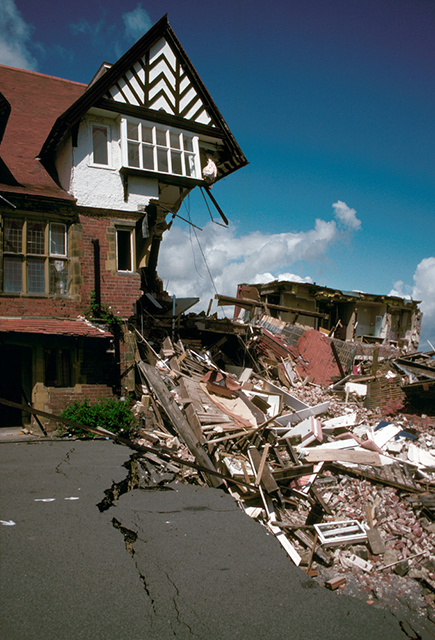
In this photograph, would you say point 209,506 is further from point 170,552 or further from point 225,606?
point 225,606

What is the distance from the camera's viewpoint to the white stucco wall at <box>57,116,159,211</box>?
1177 centimetres

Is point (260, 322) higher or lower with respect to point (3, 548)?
higher

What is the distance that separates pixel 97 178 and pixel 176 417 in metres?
7.68

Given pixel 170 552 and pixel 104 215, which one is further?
pixel 104 215

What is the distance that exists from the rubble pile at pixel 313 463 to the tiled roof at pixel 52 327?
1.91 meters

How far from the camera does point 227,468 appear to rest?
8148 millimetres

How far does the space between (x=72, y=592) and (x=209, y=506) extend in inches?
119

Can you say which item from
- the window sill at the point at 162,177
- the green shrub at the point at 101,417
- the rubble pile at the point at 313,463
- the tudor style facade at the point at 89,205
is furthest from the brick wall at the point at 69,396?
the window sill at the point at 162,177

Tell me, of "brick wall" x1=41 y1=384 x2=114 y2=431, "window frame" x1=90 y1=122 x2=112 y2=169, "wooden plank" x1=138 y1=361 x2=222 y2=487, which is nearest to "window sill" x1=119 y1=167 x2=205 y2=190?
"window frame" x1=90 y1=122 x2=112 y2=169

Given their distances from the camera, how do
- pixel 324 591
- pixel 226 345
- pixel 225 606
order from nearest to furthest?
pixel 225 606 < pixel 324 591 < pixel 226 345

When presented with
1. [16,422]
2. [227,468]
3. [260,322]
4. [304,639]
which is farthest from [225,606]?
[260,322]

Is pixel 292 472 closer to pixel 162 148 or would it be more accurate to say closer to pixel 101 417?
pixel 101 417

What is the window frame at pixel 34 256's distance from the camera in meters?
10.8

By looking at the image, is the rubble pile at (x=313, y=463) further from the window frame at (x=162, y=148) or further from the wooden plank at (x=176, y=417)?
the window frame at (x=162, y=148)
